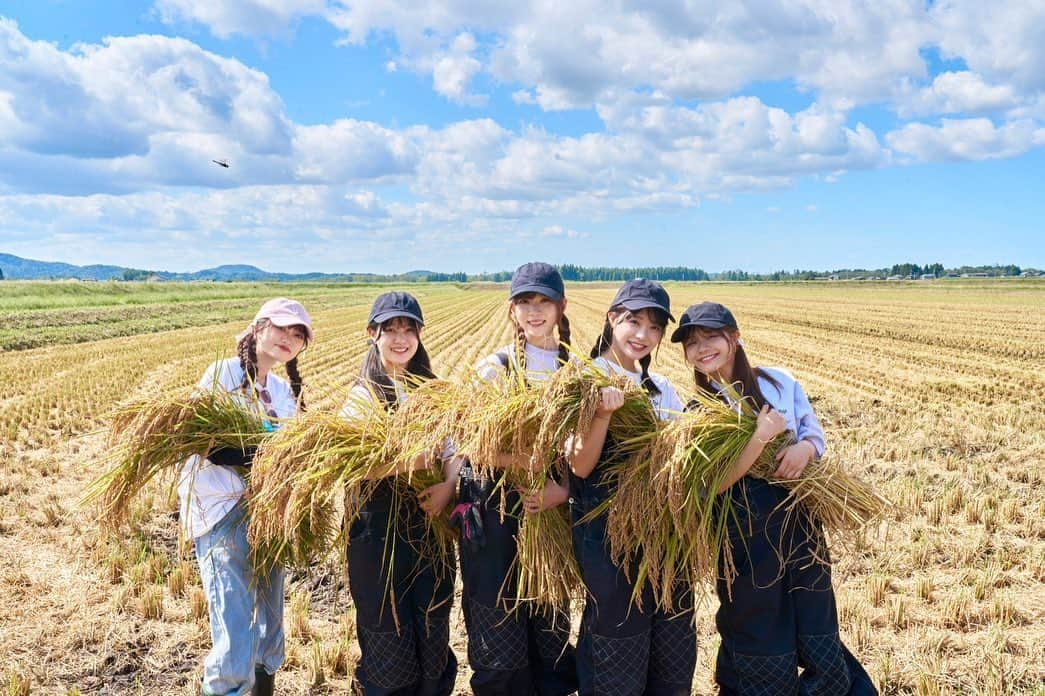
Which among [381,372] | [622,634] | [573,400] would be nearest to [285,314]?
[381,372]

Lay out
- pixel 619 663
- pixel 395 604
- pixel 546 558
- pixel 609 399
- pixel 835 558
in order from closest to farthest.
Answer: pixel 609 399 → pixel 619 663 → pixel 546 558 → pixel 395 604 → pixel 835 558

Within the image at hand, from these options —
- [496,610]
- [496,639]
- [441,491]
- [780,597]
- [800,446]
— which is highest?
[800,446]

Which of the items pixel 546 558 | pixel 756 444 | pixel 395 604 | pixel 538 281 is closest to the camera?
pixel 756 444

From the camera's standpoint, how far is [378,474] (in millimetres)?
2580

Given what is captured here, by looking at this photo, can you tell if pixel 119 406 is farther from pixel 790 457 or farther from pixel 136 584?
pixel 790 457

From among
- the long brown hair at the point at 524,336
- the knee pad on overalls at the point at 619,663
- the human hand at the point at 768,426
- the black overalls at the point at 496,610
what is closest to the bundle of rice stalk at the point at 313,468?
the black overalls at the point at 496,610

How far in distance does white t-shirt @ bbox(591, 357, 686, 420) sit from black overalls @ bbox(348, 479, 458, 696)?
3.21 feet

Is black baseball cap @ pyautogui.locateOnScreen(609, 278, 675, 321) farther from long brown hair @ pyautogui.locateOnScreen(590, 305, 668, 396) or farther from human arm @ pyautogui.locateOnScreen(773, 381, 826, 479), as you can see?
human arm @ pyautogui.locateOnScreen(773, 381, 826, 479)

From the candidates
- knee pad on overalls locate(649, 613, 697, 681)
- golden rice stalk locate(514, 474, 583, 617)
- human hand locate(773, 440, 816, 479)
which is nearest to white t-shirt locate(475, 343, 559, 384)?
golden rice stalk locate(514, 474, 583, 617)

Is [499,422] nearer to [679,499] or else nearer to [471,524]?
[471,524]

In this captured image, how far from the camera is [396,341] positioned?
2990 millimetres

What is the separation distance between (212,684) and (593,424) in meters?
1.81

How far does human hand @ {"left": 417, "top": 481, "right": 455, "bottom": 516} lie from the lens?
8.96 ft

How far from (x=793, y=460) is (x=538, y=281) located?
4.09 feet
